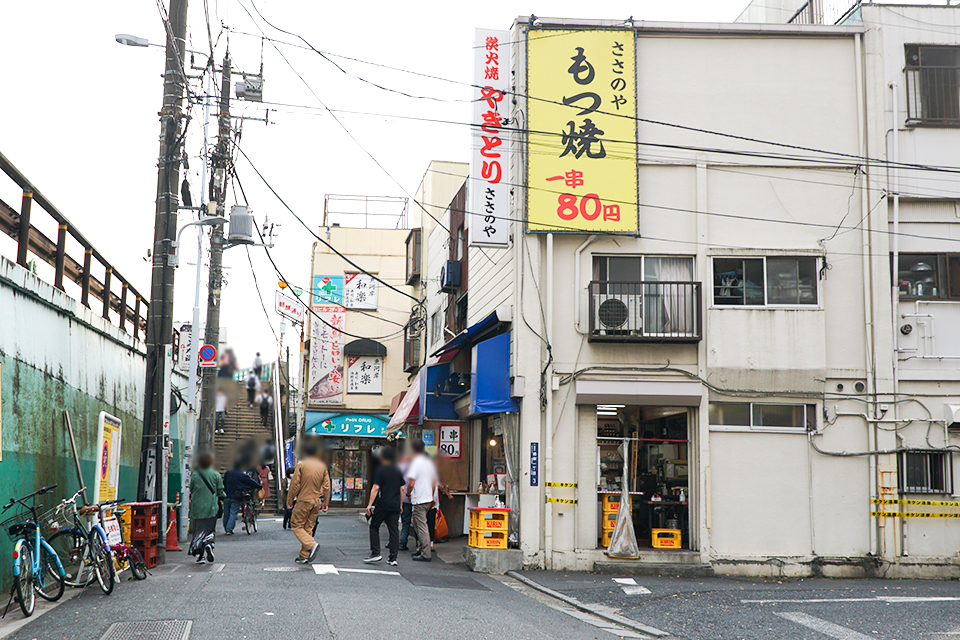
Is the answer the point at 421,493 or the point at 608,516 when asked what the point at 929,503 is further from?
the point at 421,493

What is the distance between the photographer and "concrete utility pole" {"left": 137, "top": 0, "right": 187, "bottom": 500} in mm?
14359

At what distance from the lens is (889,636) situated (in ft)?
29.8

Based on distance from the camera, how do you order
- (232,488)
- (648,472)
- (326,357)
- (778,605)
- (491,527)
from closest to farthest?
(778,605)
(491,527)
(648,472)
(232,488)
(326,357)

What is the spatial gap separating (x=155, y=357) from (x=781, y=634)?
1030cm

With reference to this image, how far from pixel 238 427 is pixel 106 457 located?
14.0 ft

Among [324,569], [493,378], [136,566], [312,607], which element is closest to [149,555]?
[136,566]

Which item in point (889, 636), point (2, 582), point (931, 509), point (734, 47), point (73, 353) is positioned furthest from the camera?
point (734, 47)

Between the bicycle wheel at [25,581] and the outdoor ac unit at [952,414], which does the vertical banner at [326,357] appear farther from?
the bicycle wheel at [25,581]

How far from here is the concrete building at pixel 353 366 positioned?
37.0m

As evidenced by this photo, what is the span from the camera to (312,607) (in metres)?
9.27

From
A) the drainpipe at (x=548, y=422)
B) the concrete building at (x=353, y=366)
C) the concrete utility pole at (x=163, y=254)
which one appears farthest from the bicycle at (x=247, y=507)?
the concrete building at (x=353, y=366)

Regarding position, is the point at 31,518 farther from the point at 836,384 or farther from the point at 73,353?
the point at 836,384

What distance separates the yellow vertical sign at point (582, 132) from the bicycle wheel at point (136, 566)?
7952 mm

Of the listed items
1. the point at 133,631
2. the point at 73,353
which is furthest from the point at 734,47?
the point at 133,631
